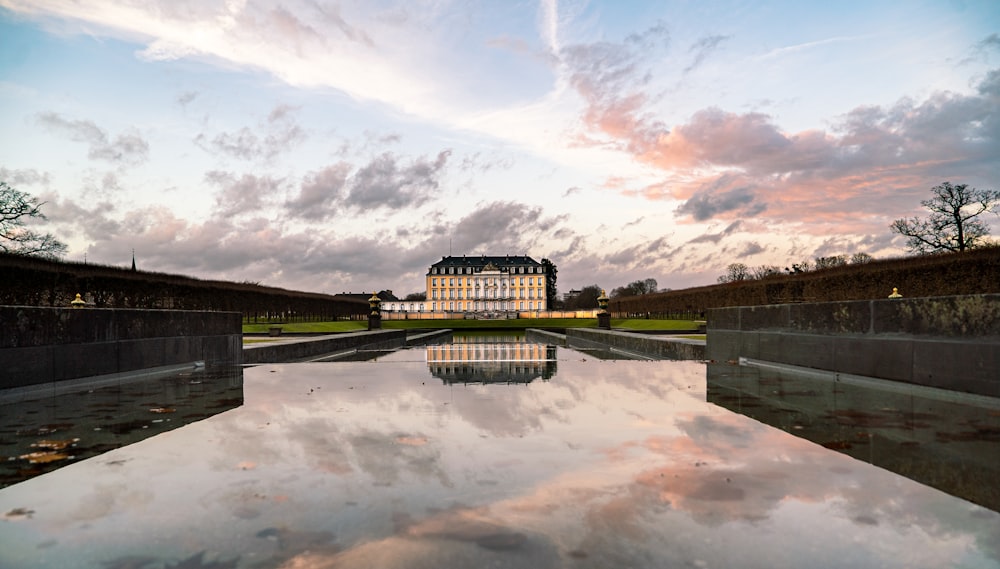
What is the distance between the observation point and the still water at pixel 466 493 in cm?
285

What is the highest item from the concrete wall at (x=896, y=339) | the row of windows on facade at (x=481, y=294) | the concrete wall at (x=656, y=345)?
the row of windows on facade at (x=481, y=294)

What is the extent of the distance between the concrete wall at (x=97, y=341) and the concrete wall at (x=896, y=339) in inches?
478

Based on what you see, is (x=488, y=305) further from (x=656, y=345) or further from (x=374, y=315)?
(x=656, y=345)

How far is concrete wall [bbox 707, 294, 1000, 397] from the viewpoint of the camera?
7.68 metres

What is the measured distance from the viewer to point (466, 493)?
372 centimetres

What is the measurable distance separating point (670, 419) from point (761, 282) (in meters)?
31.6

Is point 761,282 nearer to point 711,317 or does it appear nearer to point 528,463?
point 711,317

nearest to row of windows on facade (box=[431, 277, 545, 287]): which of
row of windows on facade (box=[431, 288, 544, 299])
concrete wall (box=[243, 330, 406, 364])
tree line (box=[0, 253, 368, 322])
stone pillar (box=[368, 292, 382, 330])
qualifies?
row of windows on facade (box=[431, 288, 544, 299])

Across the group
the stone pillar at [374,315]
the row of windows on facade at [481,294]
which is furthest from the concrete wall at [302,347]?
the row of windows on facade at [481,294]

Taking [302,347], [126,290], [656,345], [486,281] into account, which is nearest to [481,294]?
[486,281]

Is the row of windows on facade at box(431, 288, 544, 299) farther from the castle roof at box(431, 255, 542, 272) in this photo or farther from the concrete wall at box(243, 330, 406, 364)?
the concrete wall at box(243, 330, 406, 364)

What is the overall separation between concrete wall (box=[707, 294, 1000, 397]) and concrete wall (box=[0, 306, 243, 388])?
12.1m

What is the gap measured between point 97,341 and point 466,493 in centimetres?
914

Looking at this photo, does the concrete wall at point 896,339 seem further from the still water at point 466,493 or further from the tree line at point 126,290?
the tree line at point 126,290
